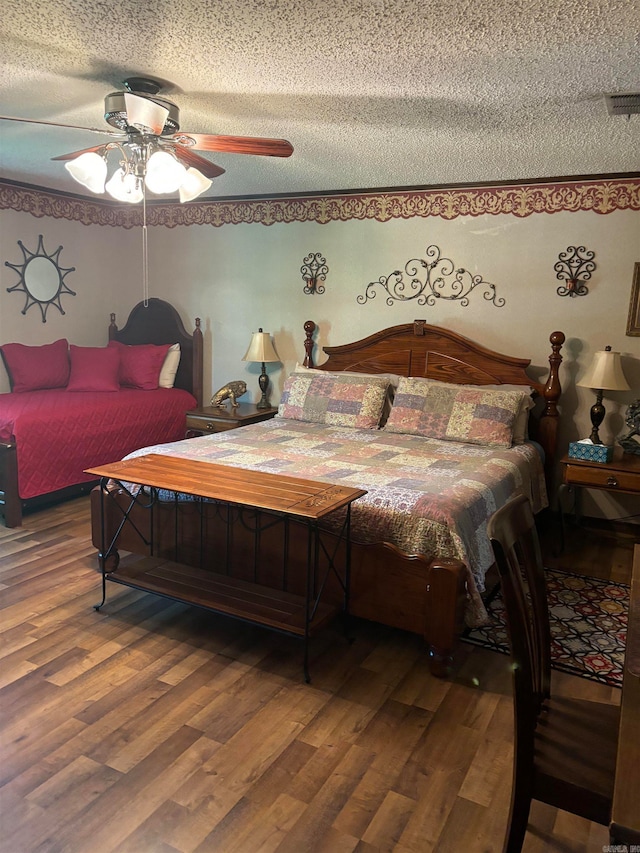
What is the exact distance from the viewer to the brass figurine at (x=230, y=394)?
4.73 meters

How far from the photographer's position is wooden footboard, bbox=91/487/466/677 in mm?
2350

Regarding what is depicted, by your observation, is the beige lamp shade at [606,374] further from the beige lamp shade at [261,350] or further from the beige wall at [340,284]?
the beige lamp shade at [261,350]

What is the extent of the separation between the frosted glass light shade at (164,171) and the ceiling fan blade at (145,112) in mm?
130

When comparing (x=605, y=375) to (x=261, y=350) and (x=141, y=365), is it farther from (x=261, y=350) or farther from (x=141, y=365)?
(x=141, y=365)

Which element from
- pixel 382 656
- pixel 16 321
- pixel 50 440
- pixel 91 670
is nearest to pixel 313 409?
pixel 50 440

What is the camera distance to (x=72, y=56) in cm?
226

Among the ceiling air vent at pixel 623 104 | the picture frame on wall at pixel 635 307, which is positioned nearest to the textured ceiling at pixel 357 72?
the ceiling air vent at pixel 623 104

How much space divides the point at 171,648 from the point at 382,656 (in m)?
0.87

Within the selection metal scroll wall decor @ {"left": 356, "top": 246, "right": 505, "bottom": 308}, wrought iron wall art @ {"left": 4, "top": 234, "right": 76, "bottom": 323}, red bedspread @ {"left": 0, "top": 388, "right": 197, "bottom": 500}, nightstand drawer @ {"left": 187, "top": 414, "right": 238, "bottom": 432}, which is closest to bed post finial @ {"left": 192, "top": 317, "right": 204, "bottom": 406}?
red bedspread @ {"left": 0, "top": 388, "right": 197, "bottom": 500}

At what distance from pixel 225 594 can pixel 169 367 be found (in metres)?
3.15

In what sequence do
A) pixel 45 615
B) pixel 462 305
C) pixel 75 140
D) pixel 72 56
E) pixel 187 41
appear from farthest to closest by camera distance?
pixel 462 305, pixel 75 140, pixel 45 615, pixel 72 56, pixel 187 41

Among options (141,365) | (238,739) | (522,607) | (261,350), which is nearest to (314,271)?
(261,350)

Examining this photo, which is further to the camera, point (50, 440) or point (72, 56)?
point (50, 440)

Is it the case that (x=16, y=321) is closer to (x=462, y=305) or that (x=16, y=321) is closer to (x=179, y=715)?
(x=462, y=305)
